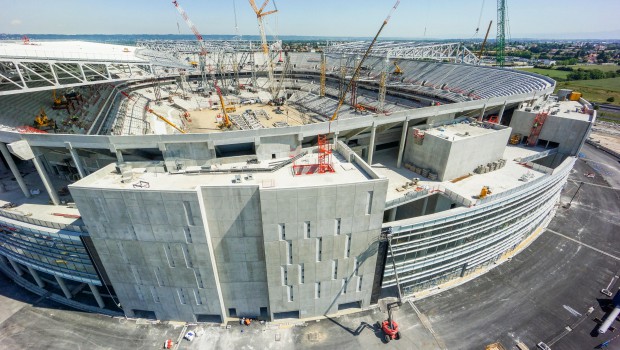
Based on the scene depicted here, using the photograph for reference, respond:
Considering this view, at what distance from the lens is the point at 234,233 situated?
32312mm

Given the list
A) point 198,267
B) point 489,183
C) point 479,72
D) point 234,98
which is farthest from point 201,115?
point 479,72

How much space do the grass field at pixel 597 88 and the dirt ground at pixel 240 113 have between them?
15798 centimetres

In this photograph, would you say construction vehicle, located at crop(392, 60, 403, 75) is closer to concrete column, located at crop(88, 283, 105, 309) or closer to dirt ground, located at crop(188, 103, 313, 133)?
dirt ground, located at crop(188, 103, 313, 133)

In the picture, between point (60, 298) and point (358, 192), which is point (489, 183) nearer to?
point (358, 192)

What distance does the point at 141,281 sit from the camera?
35.6m

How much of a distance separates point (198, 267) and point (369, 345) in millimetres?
24441

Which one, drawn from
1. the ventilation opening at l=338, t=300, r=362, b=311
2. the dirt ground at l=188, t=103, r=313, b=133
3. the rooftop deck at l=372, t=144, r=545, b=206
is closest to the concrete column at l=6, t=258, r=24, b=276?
the dirt ground at l=188, t=103, r=313, b=133

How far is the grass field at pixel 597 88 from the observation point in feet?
483

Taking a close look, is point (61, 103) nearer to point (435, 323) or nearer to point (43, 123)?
point (43, 123)

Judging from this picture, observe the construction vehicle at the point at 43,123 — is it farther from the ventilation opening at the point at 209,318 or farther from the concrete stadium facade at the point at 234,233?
the ventilation opening at the point at 209,318

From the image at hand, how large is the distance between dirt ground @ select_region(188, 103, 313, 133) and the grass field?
158 m

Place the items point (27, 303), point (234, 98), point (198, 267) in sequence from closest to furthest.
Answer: point (198, 267), point (27, 303), point (234, 98)

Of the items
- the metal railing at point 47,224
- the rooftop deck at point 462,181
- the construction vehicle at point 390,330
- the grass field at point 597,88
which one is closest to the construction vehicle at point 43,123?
the metal railing at point 47,224

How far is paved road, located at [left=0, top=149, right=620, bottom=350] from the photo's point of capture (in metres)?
36.7
